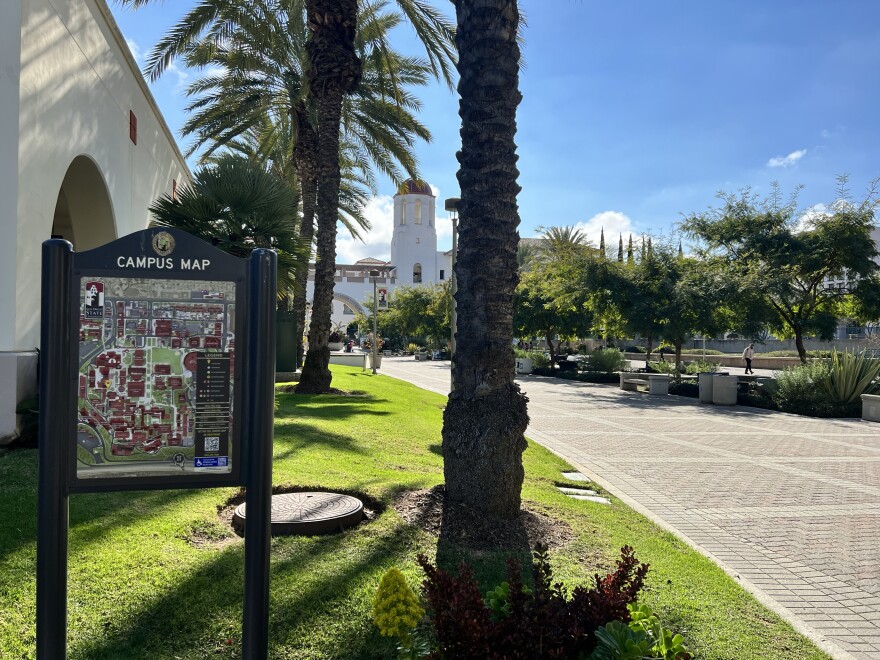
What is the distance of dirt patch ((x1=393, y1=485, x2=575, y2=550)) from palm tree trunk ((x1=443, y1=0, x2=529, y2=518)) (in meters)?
0.13

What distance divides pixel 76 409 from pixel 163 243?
2.49ft

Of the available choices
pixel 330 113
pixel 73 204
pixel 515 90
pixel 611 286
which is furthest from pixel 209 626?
pixel 611 286

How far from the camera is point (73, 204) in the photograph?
41.0 feet

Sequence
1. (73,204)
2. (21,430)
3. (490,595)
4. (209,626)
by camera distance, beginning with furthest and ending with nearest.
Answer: (73,204)
(21,430)
(209,626)
(490,595)

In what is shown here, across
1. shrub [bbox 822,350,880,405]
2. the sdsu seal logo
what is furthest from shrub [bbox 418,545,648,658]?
shrub [bbox 822,350,880,405]

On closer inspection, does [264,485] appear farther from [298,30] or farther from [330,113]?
[298,30]

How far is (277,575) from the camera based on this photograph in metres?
4.31

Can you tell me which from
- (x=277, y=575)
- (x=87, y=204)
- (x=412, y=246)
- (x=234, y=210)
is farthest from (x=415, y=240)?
(x=277, y=575)

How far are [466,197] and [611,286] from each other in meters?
19.9

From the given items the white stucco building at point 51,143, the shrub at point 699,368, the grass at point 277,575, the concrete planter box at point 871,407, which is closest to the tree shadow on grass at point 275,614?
the grass at point 277,575

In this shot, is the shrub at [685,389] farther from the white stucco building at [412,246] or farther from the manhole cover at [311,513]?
the white stucco building at [412,246]

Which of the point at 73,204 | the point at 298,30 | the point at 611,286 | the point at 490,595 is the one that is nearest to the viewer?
the point at 490,595

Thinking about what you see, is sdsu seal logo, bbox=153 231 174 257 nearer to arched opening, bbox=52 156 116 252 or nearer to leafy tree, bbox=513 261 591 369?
arched opening, bbox=52 156 116 252

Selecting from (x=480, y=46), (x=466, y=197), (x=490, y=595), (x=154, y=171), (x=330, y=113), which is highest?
(x=330, y=113)
